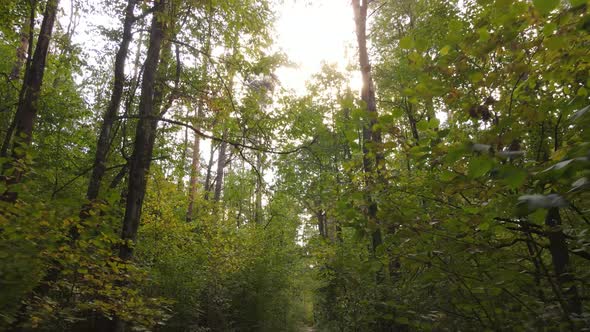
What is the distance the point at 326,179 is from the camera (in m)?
4.70

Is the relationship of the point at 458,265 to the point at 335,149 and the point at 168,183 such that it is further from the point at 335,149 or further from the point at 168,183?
the point at 335,149

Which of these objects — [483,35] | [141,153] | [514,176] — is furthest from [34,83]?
[514,176]

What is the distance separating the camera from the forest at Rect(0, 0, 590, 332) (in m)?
1.82

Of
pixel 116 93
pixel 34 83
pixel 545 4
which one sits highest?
pixel 116 93

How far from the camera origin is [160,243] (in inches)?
387

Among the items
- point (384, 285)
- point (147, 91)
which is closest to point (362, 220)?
point (384, 285)

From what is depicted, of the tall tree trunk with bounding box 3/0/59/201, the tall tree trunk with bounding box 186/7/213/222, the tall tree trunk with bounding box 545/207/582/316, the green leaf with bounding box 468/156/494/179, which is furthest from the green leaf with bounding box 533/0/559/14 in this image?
the tall tree trunk with bounding box 3/0/59/201

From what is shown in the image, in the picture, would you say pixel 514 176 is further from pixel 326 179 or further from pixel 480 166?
pixel 326 179

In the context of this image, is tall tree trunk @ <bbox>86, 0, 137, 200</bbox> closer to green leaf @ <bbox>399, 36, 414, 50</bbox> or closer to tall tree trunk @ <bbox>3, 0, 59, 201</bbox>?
tall tree trunk @ <bbox>3, 0, 59, 201</bbox>

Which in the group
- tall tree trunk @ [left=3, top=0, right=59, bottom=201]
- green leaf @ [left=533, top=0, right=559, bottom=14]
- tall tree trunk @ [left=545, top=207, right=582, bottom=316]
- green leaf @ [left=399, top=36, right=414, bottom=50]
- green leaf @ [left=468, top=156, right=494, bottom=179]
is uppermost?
tall tree trunk @ [left=3, top=0, right=59, bottom=201]

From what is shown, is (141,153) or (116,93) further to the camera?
(116,93)

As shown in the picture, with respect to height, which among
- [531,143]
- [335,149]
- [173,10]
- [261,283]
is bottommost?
[261,283]

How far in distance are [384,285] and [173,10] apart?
5510 mm

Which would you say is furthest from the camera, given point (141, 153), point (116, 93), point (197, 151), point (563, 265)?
point (197, 151)
